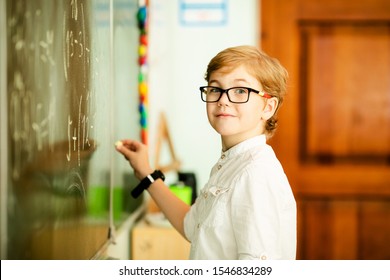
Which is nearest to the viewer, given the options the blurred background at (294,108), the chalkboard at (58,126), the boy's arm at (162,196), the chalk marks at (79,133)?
the chalkboard at (58,126)

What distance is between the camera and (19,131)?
2.01 ft

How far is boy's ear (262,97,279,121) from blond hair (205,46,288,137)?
0.01 metres

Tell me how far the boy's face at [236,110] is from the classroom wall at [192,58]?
1.23 meters

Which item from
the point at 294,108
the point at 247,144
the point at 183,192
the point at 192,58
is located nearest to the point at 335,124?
the point at 294,108

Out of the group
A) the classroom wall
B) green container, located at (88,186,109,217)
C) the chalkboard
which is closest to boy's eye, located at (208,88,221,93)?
the chalkboard

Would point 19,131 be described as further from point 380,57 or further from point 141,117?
point 380,57

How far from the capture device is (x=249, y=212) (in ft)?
2.37

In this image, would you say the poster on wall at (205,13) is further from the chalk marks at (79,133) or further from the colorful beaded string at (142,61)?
the chalk marks at (79,133)

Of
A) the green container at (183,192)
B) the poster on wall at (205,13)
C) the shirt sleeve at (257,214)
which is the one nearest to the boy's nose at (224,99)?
the shirt sleeve at (257,214)

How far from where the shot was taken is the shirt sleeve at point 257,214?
0.71m

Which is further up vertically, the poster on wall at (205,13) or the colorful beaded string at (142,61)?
the poster on wall at (205,13)

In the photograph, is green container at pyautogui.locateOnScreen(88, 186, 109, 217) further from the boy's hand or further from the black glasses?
the black glasses
